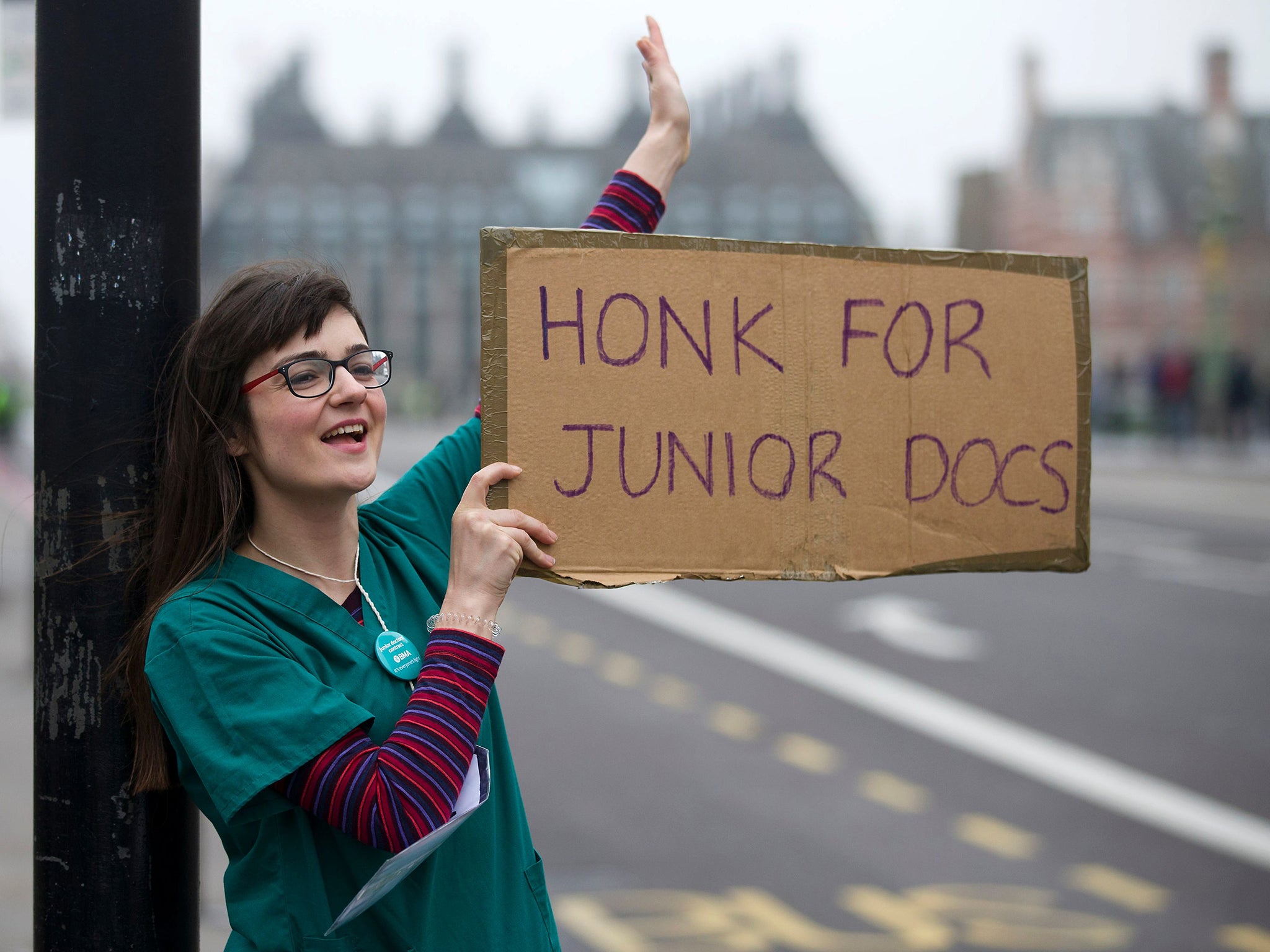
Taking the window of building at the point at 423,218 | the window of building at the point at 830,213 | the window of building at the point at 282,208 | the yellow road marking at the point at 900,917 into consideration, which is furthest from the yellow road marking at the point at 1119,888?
the window of building at the point at 423,218

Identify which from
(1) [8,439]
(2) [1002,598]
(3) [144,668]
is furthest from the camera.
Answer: (1) [8,439]

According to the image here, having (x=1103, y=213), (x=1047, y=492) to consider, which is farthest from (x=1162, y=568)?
(x=1103, y=213)

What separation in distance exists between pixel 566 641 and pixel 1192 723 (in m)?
4.91

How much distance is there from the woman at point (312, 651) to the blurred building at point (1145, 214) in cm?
6407

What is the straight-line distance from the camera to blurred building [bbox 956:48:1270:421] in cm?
6606

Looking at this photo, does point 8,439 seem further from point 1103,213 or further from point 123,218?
point 1103,213

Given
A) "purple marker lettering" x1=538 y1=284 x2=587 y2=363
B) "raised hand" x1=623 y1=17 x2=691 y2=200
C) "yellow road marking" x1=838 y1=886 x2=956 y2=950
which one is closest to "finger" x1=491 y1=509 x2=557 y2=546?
"purple marker lettering" x1=538 y1=284 x2=587 y2=363

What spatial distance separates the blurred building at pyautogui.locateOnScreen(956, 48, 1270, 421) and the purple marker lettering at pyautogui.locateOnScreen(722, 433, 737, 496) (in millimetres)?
63811

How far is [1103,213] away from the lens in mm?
67062

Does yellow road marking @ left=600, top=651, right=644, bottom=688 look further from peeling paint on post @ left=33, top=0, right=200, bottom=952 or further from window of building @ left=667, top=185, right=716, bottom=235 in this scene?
Result: window of building @ left=667, top=185, right=716, bottom=235

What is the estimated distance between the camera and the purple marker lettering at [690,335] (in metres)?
1.95

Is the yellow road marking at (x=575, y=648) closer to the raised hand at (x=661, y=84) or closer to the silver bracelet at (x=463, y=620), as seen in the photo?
the raised hand at (x=661, y=84)

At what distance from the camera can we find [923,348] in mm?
2041

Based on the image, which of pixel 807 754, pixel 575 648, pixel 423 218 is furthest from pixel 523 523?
pixel 423 218
